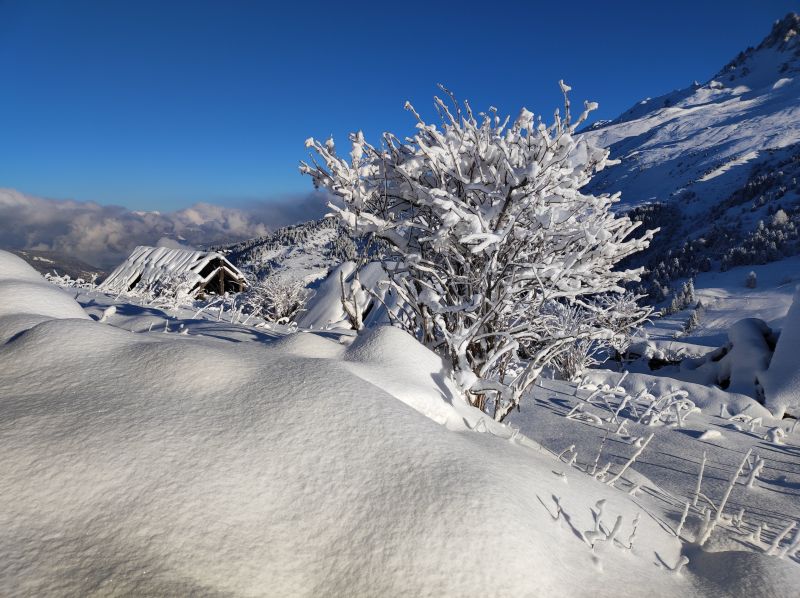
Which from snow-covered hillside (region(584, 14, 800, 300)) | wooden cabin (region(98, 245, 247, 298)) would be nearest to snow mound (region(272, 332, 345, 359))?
wooden cabin (region(98, 245, 247, 298))

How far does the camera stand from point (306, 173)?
4207 mm

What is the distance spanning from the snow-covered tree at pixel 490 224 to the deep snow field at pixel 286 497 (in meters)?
1.12

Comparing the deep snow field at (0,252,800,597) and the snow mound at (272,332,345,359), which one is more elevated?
the snow mound at (272,332,345,359)

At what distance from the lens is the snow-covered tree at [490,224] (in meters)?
3.13

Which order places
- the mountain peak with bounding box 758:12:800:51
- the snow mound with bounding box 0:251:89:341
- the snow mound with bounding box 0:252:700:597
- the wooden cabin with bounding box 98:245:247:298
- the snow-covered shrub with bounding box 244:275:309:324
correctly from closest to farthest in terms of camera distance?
the snow mound with bounding box 0:252:700:597, the snow mound with bounding box 0:251:89:341, the snow-covered shrub with bounding box 244:275:309:324, the wooden cabin with bounding box 98:245:247:298, the mountain peak with bounding box 758:12:800:51

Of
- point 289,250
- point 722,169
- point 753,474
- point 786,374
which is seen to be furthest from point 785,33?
point 753,474

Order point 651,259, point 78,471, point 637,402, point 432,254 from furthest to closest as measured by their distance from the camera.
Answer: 1. point 651,259
2. point 637,402
3. point 432,254
4. point 78,471

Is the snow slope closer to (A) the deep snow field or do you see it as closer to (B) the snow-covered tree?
(B) the snow-covered tree

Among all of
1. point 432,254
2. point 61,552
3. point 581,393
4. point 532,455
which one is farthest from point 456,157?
point 581,393

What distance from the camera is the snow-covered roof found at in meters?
23.7

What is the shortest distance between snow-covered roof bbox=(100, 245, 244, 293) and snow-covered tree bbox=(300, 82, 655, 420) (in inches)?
876

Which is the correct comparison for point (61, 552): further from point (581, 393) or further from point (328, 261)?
point (328, 261)

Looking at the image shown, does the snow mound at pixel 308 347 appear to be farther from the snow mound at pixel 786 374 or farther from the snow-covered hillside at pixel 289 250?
the snow-covered hillside at pixel 289 250

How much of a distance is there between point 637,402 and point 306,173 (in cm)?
488
